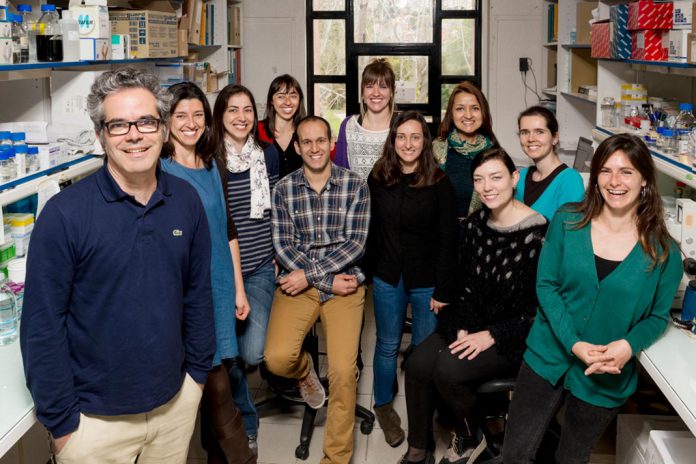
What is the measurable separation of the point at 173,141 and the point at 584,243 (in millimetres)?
1332

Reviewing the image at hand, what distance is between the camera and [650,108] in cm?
347

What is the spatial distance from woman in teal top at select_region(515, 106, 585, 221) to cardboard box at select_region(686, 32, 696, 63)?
20.3 inches

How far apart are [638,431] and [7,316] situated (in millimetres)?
1954

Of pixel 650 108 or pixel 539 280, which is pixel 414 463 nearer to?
pixel 539 280

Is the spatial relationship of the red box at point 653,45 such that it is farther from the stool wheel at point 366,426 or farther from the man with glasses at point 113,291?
the man with glasses at point 113,291

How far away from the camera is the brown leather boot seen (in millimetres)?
2383

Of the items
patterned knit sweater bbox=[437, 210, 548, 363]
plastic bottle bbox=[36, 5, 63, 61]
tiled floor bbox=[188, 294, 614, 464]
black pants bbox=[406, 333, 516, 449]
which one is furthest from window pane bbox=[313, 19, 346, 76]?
black pants bbox=[406, 333, 516, 449]

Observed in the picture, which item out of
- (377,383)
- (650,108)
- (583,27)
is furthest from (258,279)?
(583,27)

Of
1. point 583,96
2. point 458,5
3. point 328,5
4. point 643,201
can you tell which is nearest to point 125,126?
point 643,201

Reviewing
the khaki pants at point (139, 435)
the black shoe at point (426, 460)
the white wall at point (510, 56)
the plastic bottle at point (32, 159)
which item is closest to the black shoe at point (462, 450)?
the black shoe at point (426, 460)

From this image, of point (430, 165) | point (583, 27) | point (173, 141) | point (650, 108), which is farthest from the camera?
point (583, 27)

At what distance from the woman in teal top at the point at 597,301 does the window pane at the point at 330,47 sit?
436 centimetres

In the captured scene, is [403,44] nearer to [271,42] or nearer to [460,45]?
[460,45]

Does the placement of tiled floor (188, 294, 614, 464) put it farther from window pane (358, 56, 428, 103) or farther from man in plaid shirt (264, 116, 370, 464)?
window pane (358, 56, 428, 103)
